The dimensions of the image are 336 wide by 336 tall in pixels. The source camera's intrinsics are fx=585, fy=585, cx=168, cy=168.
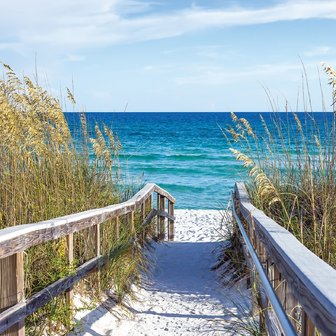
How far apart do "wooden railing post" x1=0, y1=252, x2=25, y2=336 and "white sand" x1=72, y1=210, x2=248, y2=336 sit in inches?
45.4

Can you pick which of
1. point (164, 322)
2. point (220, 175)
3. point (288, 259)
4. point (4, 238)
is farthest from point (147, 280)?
point (220, 175)

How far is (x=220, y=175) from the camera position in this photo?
24875 mm

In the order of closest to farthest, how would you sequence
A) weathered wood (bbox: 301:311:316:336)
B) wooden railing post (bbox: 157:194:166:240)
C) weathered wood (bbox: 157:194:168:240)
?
weathered wood (bbox: 301:311:316:336) < wooden railing post (bbox: 157:194:166:240) < weathered wood (bbox: 157:194:168:240)

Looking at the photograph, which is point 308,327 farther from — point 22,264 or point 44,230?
point 44,230

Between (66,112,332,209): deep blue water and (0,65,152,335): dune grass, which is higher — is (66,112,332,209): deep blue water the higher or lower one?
the lower one

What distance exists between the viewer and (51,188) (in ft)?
16.7

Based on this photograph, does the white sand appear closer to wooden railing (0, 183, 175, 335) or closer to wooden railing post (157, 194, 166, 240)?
wooden railing (0, 183, 175, 335)

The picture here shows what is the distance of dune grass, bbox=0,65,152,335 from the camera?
13.8ft

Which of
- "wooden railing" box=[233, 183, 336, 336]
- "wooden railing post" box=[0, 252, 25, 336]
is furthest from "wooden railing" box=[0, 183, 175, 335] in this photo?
"wooden railing" box=[233, 183, 336, 336]

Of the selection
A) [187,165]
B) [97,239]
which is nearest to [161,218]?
[97,239]

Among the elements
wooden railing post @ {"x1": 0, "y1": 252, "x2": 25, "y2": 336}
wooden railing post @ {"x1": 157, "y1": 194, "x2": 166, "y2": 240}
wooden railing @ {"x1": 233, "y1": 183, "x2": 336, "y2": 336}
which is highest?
wooden railing @ {"x1": 233, "y1": 183, "x2": 336, "y2": 336}

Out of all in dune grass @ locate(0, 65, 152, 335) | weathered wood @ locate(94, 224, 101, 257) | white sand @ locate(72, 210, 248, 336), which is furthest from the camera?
weathered wood @ locate(94, 224, 101, 257)

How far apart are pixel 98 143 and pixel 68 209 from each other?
1333mm

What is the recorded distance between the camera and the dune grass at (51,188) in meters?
4.21
